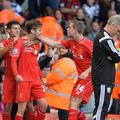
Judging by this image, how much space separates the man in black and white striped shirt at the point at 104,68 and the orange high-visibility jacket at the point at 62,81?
120cm

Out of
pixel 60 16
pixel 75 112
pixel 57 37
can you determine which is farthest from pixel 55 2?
pixel 75 112

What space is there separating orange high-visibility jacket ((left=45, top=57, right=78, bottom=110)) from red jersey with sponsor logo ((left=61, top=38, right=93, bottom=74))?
0.41 feet

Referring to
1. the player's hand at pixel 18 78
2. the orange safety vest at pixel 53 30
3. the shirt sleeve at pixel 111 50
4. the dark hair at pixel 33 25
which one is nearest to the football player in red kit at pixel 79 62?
the dark hair at pixel 33 25

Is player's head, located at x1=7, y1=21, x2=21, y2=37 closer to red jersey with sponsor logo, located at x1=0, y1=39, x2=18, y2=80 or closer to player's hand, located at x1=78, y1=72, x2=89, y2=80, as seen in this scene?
red jersey with sponsor logo, located at x1=0, y1=39, x2=18, y2=80

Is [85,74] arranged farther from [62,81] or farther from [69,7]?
[69,7]

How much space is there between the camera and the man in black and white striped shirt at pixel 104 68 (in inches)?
382

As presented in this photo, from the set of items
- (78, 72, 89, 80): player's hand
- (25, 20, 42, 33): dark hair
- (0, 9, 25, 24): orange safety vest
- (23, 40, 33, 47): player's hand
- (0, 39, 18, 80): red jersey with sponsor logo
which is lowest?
(78, 72, 89, 80): player's hand

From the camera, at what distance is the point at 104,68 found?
31.9 ft

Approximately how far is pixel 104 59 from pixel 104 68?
13 centimetres

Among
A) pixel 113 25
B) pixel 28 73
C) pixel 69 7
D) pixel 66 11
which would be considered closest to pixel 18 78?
pixel 28 73

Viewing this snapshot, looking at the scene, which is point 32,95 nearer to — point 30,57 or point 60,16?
point 30,57

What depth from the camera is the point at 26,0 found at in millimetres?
18141

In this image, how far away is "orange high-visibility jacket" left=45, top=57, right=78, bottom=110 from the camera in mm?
10945

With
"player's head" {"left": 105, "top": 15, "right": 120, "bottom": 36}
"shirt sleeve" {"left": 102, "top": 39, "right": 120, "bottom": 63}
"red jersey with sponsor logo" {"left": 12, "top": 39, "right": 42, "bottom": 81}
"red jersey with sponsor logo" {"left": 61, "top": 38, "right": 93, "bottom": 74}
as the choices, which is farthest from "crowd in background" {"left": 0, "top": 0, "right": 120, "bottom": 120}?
"shirt sleeve" {"left": 102, "top": 39, "right": 120, "bottom": 63}
